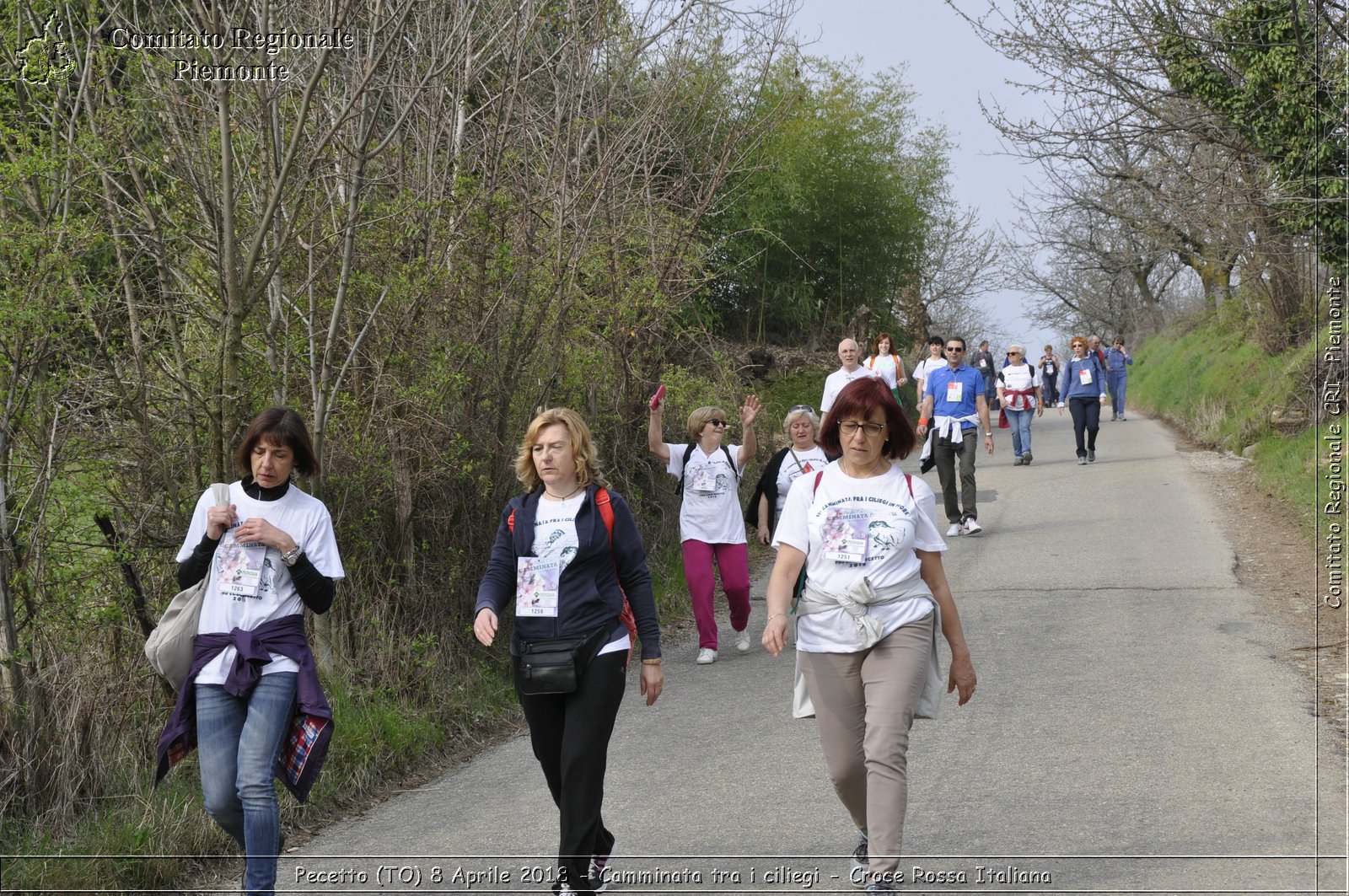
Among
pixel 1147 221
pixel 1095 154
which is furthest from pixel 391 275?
pixel 1147 221

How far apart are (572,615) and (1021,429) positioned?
1529cm

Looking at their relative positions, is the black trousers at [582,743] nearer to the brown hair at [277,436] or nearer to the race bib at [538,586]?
the race bib at [538,586]

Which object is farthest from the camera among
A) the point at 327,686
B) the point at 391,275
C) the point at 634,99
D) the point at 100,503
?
the point at 634,99

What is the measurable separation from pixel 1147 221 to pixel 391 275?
1961cm

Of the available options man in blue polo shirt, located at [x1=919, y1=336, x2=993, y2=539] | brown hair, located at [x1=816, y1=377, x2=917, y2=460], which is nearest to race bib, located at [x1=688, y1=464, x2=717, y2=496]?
brown hair, located at [x1=816, y1=377, x2=917, y2=460]

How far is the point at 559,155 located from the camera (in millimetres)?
8727

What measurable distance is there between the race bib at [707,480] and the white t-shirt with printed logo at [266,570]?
4.40 meters

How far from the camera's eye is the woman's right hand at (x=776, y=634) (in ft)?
14.8

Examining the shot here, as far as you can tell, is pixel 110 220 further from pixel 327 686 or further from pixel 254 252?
pixel 327 686

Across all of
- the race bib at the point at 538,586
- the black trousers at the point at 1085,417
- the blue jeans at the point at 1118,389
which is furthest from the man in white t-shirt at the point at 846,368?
the blue jeans at the point at 1118,389

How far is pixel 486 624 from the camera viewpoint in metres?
4.56

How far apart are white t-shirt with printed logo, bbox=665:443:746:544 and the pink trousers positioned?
0.24ft

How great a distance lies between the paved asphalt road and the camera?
4898 mm

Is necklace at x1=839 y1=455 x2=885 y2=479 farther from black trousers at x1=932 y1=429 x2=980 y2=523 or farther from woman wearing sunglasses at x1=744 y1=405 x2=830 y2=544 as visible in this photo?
black trousers at x1=932 y1=429 x2=980 y2=523
